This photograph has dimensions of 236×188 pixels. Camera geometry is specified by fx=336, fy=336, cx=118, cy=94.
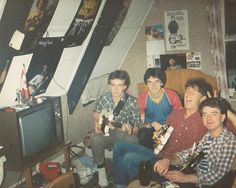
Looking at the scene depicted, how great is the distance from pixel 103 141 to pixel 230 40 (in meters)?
2.16

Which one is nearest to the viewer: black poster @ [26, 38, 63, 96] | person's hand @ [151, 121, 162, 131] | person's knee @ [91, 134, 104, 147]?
black poster @ [26, 38, 63, 96]

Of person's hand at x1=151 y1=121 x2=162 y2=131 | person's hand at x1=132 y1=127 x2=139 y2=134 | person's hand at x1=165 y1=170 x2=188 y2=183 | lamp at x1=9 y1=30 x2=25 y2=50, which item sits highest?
lamp at x1=9 y1=30 x2=25 y2=50

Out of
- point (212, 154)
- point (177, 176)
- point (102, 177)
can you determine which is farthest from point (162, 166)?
point (102, 177)

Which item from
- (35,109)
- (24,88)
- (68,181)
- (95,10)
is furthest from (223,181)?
(95,10)

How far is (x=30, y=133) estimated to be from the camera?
2.72 m

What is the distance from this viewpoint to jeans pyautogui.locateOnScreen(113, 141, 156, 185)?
269 cm

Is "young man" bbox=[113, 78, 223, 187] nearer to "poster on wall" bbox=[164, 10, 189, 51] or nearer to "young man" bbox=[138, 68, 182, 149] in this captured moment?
"young man" bbox=[138, 68, 182, 149]

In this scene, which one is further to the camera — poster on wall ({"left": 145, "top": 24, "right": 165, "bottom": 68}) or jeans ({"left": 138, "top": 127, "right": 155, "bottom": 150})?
poster on wall ({"left": 145, "top": 24, "right": 165, "bottom": 68})

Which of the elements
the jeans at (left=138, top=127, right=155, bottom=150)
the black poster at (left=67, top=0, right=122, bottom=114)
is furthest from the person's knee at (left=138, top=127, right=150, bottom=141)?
the black poster at (left=67, top=0, right=122, bottom=114)

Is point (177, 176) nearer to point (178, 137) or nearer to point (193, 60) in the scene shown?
point (178, 137)

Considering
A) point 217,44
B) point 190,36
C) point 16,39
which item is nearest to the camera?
point 16,39

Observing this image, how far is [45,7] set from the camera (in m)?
2.51

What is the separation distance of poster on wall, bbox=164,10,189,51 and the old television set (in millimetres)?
2081

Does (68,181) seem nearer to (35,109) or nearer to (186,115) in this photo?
(35,109)
